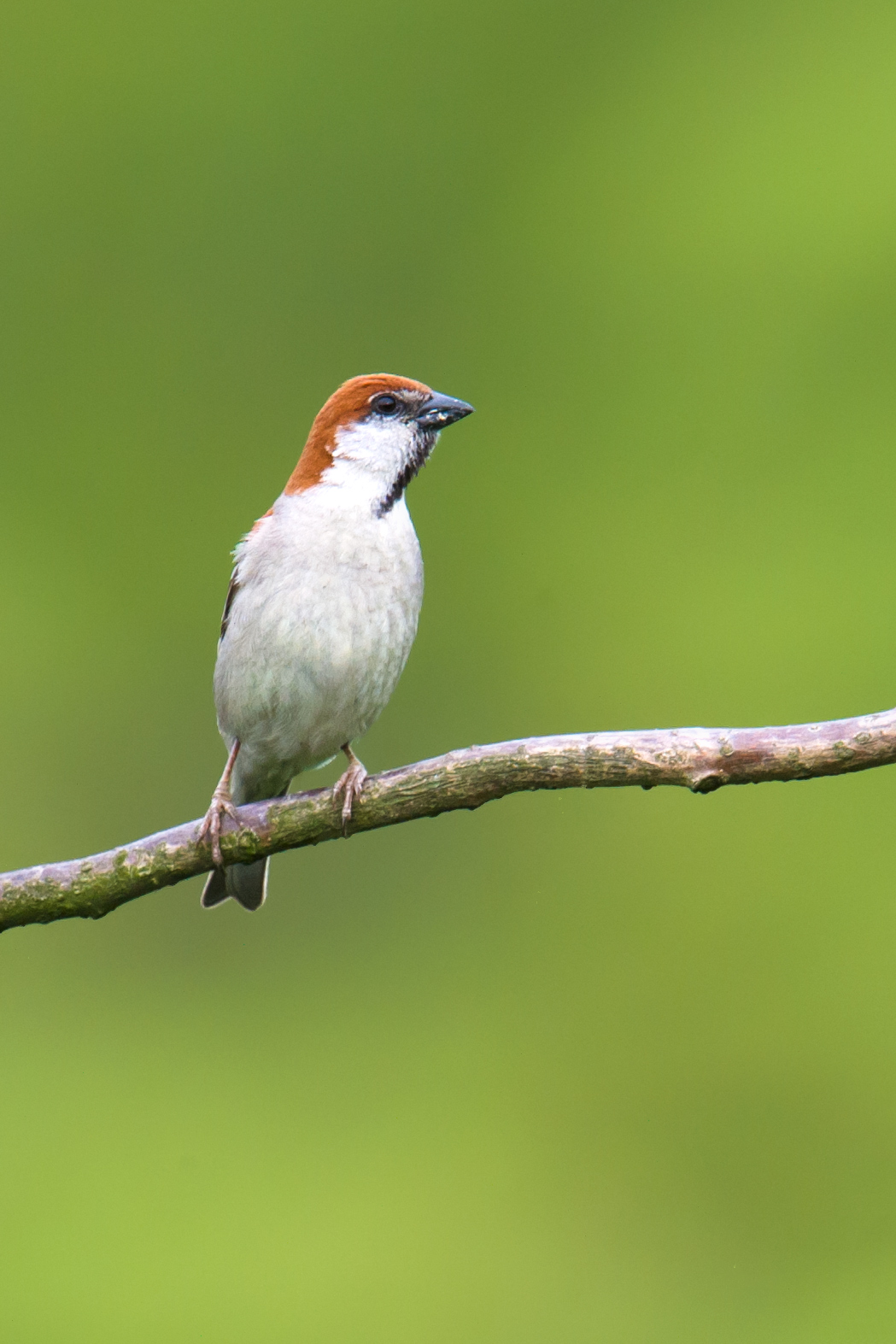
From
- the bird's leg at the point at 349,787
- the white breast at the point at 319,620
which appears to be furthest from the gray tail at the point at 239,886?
the bird's leg at the point at 349,787

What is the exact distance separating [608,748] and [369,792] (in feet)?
1.82

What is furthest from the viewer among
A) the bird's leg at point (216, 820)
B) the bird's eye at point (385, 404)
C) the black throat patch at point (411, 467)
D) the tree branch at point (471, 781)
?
the bird's eye at point (385, 404)

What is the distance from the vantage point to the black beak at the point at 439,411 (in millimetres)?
3850

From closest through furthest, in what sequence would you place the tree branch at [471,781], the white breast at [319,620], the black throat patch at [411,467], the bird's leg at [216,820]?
1. the tree branch at [471,781]
2. the bird's leg at [216,820]
3. the white breast at [319,620]
4. the black throat patch at [411,467]

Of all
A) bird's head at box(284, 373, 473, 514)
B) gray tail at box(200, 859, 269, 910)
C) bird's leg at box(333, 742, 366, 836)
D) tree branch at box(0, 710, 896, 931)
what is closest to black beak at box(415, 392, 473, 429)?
bird's head at box(284, 373, 473, 514)

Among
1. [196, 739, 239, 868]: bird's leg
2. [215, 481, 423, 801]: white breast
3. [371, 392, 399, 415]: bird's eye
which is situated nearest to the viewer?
[196, 739, 239, 868]: bird's leg

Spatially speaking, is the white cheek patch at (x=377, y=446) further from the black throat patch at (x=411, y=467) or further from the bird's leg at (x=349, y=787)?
the bird's leg at (x=349, y=787)

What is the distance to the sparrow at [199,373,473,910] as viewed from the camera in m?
3.48

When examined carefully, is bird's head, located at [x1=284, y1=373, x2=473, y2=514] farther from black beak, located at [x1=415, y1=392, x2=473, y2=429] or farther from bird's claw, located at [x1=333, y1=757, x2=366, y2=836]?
bird's claw, located at [x1=333, y1=757, x2=366, y2=836]

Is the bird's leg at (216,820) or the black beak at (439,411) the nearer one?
the bird's leg at (216,820)

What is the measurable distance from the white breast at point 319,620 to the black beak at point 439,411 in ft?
0.91

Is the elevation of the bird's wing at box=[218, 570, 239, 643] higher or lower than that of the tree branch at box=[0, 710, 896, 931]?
higher

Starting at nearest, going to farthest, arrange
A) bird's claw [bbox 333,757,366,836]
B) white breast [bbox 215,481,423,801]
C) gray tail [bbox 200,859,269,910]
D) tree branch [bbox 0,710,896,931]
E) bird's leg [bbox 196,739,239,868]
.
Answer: tree branch [bbox 0,710,896,931], bird's claw [bbox 333,757,366,836], bird's leg [bbox 196,739,239,868], white breast [bbox 215,481,423,801], gray tail [bbox 200,859,269,910]

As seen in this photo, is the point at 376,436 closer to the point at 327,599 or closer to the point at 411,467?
the point at 411,467
